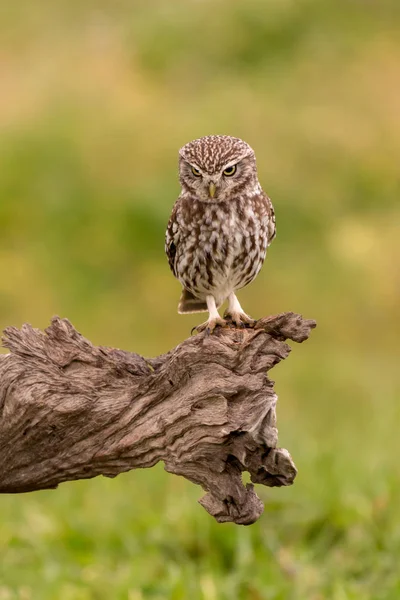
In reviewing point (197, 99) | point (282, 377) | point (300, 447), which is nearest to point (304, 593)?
point (300, 447)

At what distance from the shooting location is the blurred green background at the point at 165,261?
6.31 metres

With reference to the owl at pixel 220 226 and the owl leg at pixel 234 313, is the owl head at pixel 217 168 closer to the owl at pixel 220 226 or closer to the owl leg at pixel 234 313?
the owl at pixel 220 226

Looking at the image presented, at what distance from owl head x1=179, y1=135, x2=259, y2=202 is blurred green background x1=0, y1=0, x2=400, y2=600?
2.25 m

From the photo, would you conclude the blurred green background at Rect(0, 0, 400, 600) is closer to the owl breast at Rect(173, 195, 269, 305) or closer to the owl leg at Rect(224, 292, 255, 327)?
the owl leg at Rect(224, 292, 255, 327)

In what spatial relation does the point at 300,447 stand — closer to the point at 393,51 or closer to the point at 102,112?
the point at 102,112

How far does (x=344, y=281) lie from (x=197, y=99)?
3.05 metres

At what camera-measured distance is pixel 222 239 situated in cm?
462

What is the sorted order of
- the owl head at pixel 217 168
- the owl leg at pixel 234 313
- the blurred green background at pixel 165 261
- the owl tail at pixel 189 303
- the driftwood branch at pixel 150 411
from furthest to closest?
the blurred green background at pixel 165 261
the owl tail at pixel 189 303
the owl leg at pixel 234 313
the owl head at pixel 217 168
the driftwood branch at pixel 150 411

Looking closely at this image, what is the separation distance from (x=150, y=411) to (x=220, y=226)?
1140 millimetres

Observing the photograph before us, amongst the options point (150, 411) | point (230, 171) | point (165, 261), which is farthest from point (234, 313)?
point (165, 261)

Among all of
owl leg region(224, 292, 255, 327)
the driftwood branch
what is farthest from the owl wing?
the driftwood branch

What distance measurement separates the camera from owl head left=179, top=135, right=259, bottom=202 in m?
4.27

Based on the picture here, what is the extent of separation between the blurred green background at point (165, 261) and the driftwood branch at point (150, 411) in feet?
6.97

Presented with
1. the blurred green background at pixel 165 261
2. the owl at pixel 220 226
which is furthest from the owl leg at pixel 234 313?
the blurred green background at pixel 165 261
